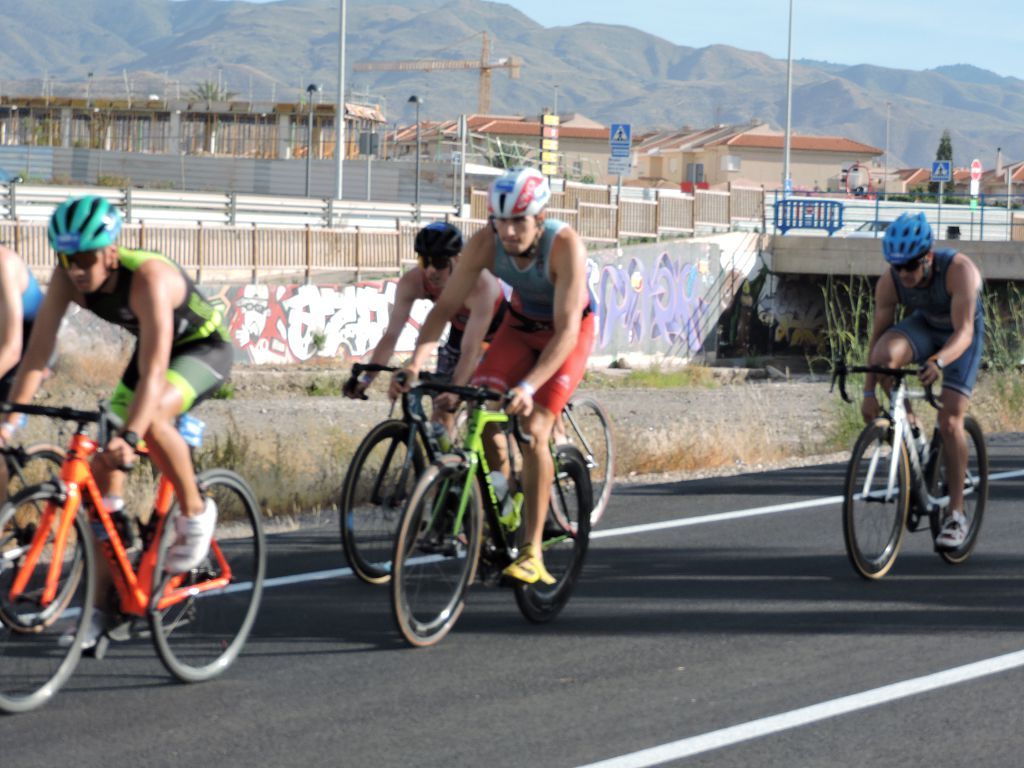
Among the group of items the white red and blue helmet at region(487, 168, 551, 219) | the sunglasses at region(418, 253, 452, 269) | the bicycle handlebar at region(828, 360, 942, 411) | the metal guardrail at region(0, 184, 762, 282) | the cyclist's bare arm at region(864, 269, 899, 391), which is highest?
the metal guardrail at region(0, 184, 762, 282)

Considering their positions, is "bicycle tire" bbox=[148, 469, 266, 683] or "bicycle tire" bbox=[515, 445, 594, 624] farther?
"bicycle tire" bbox=[515, 445, 594, 624]

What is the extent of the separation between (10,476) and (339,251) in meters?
29.1

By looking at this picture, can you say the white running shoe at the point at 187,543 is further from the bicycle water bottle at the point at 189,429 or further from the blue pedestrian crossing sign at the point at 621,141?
the blue pedestrian crossing sign at the point at 621,141

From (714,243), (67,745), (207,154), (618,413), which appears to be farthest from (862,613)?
(207,154)

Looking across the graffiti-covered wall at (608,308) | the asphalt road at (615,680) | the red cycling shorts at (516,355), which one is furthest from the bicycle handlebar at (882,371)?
the graffiti-covered wall at (608,308)

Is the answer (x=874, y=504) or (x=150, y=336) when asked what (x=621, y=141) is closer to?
(x=874, y=504)

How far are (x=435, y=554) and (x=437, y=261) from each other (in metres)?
2.20

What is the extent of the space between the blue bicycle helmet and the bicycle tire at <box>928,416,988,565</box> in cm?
109

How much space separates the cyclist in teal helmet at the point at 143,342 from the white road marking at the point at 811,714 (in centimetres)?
184

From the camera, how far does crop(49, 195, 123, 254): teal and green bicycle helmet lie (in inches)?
227

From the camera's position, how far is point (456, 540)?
6883 millimetres

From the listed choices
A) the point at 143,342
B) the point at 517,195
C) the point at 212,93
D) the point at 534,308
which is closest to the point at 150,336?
the point at 143,342

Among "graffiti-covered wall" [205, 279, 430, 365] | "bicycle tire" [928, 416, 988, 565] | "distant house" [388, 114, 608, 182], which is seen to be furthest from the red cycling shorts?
"distant house" [388, 114, 608, 182]

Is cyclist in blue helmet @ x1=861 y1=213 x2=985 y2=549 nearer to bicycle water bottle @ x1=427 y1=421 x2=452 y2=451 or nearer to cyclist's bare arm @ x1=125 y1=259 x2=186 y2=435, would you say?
bicycle water bottle @ x1=427 y1=421 x2=452 y2=451
